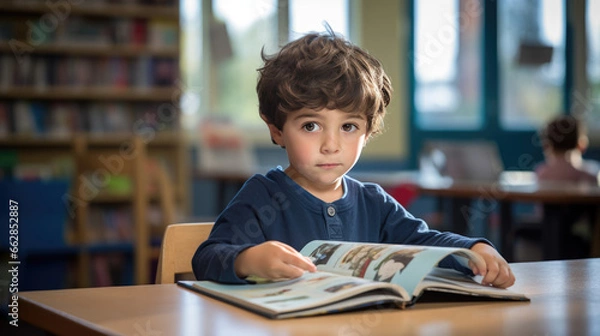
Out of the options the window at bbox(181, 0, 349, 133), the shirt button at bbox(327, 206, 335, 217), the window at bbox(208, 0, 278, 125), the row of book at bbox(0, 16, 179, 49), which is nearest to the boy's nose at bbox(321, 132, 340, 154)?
the shirt button at bbox(327, 206, 335, 217)

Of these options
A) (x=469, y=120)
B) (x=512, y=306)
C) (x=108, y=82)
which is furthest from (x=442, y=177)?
(x=512, y=306)

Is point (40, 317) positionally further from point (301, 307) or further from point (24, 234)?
point (24, 234)

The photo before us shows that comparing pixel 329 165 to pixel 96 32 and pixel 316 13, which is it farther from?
pixel 316 13

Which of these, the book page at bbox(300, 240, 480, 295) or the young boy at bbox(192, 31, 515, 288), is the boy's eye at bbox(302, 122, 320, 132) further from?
the book page at bbox(300, 240, 480, 295)

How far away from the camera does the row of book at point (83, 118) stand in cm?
548

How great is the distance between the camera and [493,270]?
1.00 m

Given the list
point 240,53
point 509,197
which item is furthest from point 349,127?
point 240,53

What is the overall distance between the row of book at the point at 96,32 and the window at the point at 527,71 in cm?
315

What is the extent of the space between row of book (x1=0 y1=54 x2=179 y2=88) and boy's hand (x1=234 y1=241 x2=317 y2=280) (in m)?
4.84

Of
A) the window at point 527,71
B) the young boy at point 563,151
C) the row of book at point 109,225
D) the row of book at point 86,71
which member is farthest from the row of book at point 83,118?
the window at point 527,71

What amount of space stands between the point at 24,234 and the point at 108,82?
5.46 ft

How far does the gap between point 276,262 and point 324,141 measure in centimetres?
30

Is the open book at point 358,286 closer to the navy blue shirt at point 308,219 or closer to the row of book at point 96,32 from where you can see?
the navy blue shirt at point 308,219

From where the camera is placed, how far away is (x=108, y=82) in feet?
18.8
